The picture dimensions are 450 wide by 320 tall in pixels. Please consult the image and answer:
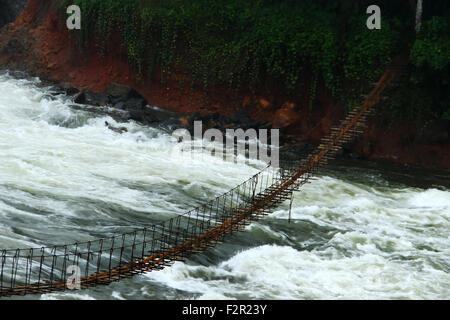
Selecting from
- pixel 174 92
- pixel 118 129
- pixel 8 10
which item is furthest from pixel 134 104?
pixel 8 10

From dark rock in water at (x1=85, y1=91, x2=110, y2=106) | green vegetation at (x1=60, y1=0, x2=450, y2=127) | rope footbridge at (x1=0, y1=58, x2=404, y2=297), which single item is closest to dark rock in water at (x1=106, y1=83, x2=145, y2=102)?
dark rock in water at (x1=85, y1=91, x2=110, y2=106)

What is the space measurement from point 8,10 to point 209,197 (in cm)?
2630

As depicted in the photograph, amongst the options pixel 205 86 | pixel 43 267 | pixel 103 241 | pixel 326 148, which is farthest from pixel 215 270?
pixel 205 86

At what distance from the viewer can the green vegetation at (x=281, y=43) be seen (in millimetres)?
28281

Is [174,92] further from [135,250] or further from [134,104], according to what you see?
[135,250]

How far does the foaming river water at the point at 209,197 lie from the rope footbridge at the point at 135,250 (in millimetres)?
304

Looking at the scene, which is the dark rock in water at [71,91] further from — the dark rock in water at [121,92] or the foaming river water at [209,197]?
the foaming river water at [209,197]

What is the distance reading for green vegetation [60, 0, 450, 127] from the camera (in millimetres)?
28281

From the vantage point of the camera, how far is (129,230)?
16.8 metres

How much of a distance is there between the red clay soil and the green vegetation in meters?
0.55

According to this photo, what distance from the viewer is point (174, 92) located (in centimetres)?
3247
